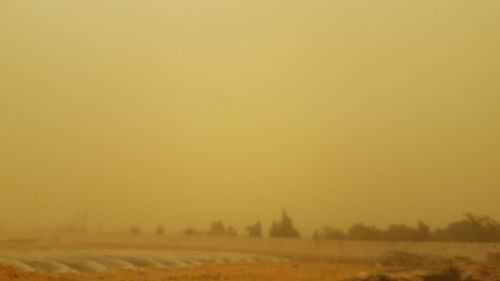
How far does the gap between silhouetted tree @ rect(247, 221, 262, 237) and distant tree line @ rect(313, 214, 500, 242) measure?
209 centimetres

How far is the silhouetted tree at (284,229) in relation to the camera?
14672 mm

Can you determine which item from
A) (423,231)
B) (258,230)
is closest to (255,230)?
(258,230)

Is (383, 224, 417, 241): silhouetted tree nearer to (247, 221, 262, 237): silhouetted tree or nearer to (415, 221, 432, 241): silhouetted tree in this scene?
(415, 221, 432, 241): silhouetted tree

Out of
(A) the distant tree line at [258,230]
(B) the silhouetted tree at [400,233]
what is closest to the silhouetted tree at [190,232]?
(A) the distant tree line at [258,230]

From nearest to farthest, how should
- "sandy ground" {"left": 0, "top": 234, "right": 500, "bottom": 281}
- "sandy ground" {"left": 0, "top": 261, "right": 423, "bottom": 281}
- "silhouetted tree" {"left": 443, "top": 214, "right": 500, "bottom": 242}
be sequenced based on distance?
"sandy ground" {"left": 0, "top": 261, "right": 423, "bottom": 281}
"sandy ground" {"left": 0, "top": 234, "right": 500, "bottom": 281}
"silhouetted tree" {"left": 443, "top": 214, "right": 500, "bottom": 242}

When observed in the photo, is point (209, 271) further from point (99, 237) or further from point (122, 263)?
point (99, 237)

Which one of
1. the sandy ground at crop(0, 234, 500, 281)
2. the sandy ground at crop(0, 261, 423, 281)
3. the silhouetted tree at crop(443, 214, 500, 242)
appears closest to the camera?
the sandy ground at crop(0, 261, 423, 281)

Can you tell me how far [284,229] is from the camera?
15.0 m

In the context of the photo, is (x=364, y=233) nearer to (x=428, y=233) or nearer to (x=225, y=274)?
(x=428, y=233)

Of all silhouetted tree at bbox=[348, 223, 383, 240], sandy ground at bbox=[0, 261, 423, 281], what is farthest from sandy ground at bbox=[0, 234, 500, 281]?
silhouetted tree at bbox=[348, 223, 383, 240]

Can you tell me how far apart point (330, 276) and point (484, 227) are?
7.87 meters

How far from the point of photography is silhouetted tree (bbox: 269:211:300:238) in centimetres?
1467

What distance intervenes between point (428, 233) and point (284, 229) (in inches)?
204

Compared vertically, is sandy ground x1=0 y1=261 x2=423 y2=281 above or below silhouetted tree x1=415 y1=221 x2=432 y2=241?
below
